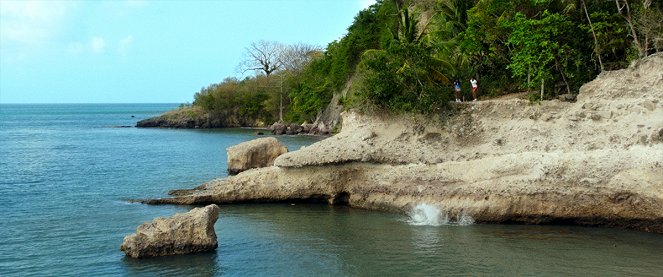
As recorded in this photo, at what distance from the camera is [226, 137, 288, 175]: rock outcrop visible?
108 ft

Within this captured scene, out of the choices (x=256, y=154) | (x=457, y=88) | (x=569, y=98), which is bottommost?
(x=256, y=154)

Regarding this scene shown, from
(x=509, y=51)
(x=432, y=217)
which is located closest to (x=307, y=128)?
(x=509, y=51)

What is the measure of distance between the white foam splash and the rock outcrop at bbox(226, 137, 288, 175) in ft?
41.4

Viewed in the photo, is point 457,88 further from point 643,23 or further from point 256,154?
point 256,154

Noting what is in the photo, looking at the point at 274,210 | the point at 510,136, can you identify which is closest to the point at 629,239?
the point at 510,136

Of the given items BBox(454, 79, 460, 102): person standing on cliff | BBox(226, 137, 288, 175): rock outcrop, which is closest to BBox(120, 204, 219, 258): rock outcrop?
BBox(454, 79, 460, 102): person standing on cliff

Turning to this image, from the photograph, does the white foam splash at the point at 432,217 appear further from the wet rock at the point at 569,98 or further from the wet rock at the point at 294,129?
the wet rock at the point at 294,129

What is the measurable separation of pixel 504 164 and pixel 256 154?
15641 millimetres

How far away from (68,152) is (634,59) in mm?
44300

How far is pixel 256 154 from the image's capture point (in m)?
33.2

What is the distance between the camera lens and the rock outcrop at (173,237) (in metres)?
16.9

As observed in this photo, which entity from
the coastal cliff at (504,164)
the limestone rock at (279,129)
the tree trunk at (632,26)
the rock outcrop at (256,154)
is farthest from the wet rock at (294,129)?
the tree trunk at (632,26)

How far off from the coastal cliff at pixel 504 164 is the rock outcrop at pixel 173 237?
304 inches

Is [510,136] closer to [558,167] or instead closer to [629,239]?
[558,167]
